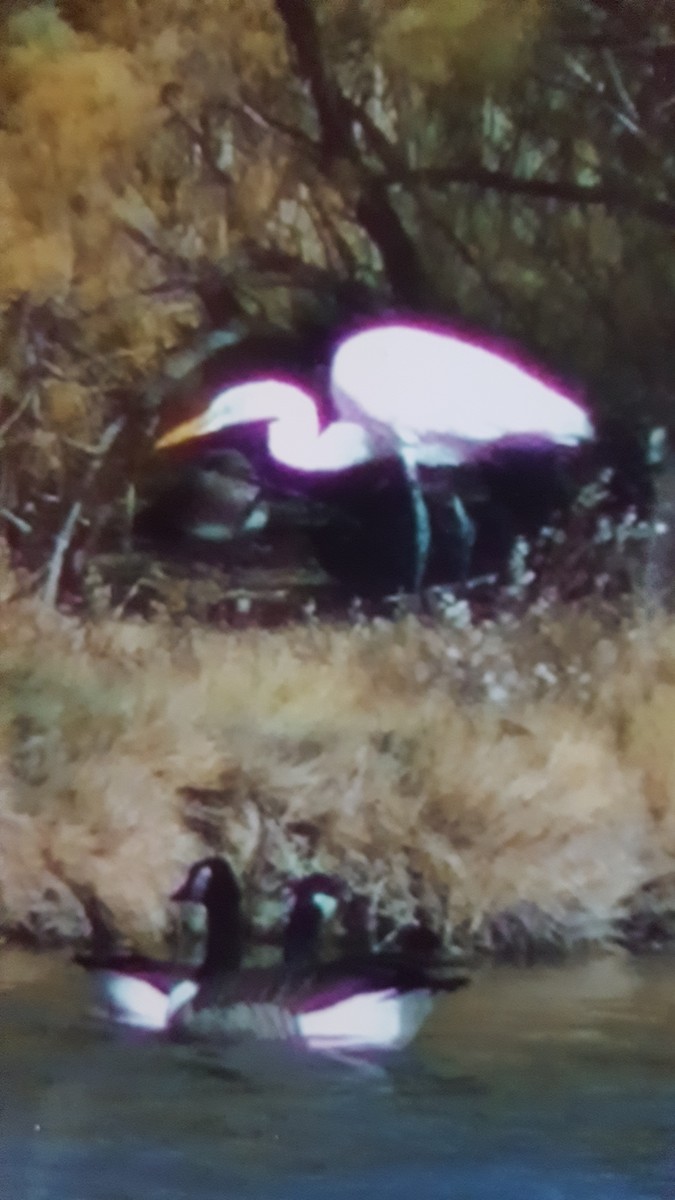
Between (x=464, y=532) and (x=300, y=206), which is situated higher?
(x=300, y=206)

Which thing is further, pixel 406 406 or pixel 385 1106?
pixel 406 406

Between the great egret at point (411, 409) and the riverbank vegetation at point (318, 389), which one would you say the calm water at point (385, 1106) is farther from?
the great egret at point (411, 409)

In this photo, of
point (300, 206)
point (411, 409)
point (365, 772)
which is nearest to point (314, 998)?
point (365, 772)

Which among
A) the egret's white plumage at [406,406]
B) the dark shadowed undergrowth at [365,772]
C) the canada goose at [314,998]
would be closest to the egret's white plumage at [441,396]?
the egret's white plumage at [406,406]

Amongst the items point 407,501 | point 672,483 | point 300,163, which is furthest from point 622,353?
point 300,163

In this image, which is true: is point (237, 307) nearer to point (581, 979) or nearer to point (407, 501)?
point (407, 501)

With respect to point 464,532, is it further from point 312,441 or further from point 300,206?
point 300,206

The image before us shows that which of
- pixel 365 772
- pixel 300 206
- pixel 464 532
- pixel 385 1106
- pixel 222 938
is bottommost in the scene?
pixel 385 1106

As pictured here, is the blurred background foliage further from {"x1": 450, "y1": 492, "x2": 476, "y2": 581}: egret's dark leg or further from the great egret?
{"x1": 450, "y1": 492, "x2": 476, "y2": 581}: egret's dark leg

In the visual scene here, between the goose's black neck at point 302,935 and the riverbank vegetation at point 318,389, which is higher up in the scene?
the riverbank vegetation at point 318,389
